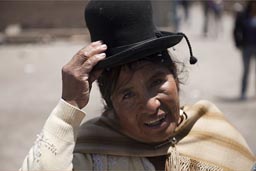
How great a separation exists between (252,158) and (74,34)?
644 inches

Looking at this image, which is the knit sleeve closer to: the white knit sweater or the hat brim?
the white knit sweater

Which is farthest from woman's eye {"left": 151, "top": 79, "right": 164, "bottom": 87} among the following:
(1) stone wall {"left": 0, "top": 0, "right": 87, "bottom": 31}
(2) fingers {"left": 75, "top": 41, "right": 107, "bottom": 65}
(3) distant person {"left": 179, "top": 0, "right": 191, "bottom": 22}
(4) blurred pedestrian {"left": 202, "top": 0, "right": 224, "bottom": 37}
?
(3) distant person {"left": 179, "top": 0, "right": 191, "bottom": 22}

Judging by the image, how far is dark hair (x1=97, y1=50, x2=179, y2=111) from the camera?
87.1 inches

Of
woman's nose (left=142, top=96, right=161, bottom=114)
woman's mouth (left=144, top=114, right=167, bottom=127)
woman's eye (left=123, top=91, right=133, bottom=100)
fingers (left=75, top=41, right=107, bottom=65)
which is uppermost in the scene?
fingers (left=75, top=41, right=107, bottom=65)

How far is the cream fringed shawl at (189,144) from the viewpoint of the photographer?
2.28 metres

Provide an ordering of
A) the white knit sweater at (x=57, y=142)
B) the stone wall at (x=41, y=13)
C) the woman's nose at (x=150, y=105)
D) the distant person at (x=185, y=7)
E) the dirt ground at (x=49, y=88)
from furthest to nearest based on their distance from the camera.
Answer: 1. the distant person at (x=185, y=7)
2. the stone wall at (x=41, y=13)
3. the dirt ground at (x=49, y=88)
4. the woman's nose at (x=150, y=105)
5. the white knit sweater at (x=57, y=142)

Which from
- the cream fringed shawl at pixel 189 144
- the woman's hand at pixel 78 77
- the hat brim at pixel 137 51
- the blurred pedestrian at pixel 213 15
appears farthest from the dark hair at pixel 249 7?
the blurred pedestrian at pixel 213 15

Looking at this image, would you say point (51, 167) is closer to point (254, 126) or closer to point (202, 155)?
point (202, 155)

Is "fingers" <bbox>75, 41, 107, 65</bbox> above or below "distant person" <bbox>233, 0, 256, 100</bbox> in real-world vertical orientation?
above

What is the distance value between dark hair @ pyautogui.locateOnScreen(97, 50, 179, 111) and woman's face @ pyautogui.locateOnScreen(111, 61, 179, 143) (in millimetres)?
16

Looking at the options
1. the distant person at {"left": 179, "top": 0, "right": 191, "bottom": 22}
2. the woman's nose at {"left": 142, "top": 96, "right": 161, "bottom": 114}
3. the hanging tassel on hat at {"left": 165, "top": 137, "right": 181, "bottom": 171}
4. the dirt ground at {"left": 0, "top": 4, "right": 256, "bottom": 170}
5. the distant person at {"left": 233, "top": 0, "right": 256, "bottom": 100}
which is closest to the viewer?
the woman's nose at {"left": 142, "top": 96, "right": 161, "bottom": 114}

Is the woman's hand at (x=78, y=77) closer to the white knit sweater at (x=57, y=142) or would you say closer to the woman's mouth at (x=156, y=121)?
the white knit sweater at (x=57, y=142)

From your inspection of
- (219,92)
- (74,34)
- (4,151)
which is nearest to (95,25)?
(4,151)

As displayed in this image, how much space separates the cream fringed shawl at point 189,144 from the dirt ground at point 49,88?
0.25m
